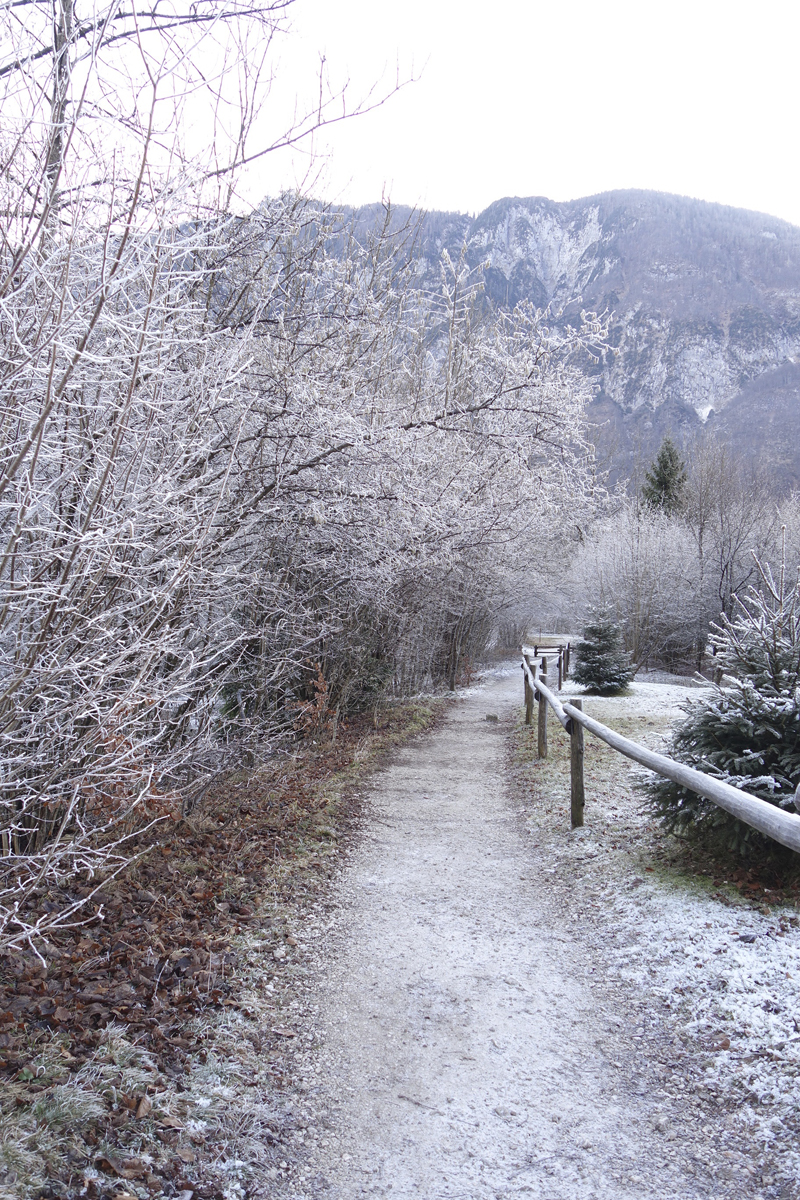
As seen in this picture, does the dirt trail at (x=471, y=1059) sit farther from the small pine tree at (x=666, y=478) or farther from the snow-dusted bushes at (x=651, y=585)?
the small pine tree at (x=666, y=478)

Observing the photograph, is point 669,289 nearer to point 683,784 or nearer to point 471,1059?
point 683,784

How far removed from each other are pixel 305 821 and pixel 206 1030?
10.8ft

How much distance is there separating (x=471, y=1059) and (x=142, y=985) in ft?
5.16

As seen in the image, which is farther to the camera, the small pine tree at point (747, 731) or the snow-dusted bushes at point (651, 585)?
the snow-dusted bushes at point (651, 585)

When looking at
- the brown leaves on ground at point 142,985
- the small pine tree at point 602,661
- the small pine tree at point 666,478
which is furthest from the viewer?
the small pine tree at point 666,478

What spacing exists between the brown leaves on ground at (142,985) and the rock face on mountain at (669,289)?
82930mm

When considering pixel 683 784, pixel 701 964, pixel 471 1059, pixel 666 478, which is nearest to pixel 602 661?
pixel 683 784

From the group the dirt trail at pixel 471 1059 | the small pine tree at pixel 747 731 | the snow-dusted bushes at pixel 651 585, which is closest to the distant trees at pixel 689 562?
the snow-dusted bushes at pixel 651 585

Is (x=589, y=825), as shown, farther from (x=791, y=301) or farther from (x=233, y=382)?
(x=791, y=301)

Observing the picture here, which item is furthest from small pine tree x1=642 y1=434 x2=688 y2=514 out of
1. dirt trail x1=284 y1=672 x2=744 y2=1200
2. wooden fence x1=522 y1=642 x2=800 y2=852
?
dirt trail x1=284 y1=672 x2=744 y2=1200

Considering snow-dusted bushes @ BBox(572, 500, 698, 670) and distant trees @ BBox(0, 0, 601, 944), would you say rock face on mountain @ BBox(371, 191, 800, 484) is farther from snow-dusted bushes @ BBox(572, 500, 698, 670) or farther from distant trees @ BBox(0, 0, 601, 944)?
distant trees @ BBox(0, 0, 601, 944)

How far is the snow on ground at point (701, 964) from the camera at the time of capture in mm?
2779

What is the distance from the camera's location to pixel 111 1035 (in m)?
2.89

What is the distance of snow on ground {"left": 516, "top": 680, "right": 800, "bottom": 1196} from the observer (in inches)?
109
